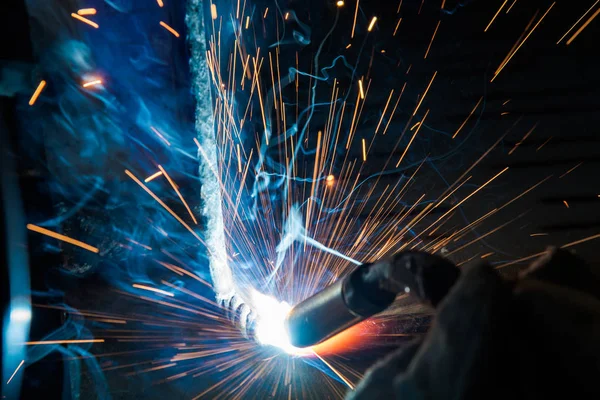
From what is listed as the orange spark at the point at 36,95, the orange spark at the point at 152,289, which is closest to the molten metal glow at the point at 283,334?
the orange spark at the point at 152,289

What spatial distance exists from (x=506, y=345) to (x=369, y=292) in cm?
36

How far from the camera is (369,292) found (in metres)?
0.93

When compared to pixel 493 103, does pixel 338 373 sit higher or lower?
lower

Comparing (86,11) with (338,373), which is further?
(338,373)

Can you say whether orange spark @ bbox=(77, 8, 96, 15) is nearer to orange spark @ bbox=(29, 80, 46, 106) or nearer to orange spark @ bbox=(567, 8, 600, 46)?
orange spark @ bbox=(29, 80, 46, 106)

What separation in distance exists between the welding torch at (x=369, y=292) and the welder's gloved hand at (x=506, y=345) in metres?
0.11

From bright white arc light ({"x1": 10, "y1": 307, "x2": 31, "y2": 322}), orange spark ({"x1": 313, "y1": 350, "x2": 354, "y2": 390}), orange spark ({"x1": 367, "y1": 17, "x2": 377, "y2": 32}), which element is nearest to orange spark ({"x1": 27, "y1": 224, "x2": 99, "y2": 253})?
bright white arc light ({"x1": 10, "y1": 307, "x2": 31, "y2": 322})

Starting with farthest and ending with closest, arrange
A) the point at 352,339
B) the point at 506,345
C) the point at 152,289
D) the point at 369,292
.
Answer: the point at 352,339
the point at 152,289
the point at 369,292
the point at 506,345

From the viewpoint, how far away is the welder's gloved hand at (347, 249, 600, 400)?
577 mm

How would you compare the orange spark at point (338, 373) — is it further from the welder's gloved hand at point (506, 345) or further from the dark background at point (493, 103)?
the welder's gloved hand at point (506, 345)

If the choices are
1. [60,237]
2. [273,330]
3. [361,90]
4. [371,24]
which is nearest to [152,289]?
[60,237]

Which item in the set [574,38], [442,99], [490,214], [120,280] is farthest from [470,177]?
[120,280]

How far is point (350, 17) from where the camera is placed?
311 centimetres

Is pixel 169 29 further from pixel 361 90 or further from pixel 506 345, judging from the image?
pixel 506 345
